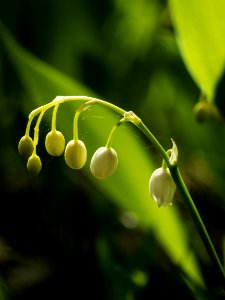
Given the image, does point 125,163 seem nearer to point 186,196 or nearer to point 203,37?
point 203,37

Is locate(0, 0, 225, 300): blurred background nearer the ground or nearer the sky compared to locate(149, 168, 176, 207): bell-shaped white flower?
nearer the ground

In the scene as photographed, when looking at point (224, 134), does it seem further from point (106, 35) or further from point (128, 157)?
point (106, 35)

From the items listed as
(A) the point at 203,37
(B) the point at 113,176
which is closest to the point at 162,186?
(A) the point at 203,37

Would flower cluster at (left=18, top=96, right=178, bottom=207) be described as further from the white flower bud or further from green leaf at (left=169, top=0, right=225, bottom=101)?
green leaf at (left=169, top=0, right=225, bottom=101)

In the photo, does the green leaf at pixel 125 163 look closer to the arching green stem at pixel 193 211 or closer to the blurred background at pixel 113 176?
the blurred background at pixel 113 176

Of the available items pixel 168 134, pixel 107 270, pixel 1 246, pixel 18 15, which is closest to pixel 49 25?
pixel 18 15

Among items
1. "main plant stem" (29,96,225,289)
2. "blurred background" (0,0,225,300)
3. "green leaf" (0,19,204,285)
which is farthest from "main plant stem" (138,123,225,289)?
"green leaf" (0,19,204,285)

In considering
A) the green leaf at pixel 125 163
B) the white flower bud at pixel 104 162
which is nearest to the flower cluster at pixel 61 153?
the white flower bud at pixel 104 162
